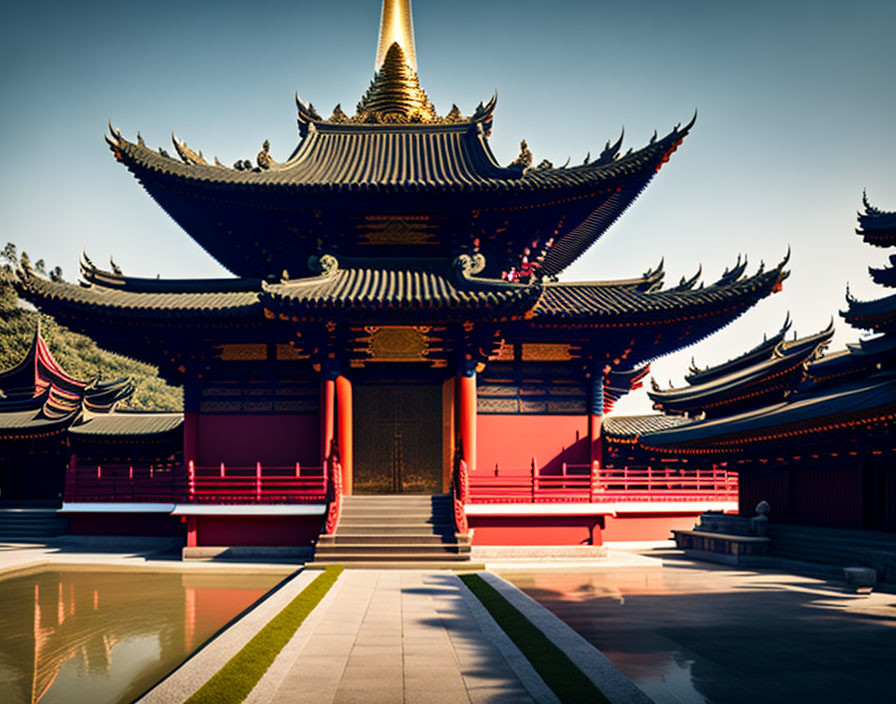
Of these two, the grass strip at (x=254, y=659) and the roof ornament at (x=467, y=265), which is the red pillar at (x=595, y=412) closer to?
the roof ornament at (x=467, y=265)

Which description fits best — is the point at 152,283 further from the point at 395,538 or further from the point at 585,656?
the point at 585,656

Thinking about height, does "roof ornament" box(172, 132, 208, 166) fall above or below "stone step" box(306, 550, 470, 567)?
above

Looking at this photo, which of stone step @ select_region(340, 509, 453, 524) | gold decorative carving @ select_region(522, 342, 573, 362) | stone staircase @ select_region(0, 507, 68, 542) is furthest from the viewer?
stone staircase @ select_region(0, 507, 68, 542)

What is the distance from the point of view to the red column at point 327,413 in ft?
62.8

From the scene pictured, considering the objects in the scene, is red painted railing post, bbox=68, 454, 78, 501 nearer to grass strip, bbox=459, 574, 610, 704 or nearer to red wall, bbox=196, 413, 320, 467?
red wall, bbox=196, 413, 320, 467

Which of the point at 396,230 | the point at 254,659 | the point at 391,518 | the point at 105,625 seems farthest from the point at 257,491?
the point at 254,659

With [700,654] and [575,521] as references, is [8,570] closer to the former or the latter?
[575,521]

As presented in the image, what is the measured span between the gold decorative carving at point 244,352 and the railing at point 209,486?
3.22m

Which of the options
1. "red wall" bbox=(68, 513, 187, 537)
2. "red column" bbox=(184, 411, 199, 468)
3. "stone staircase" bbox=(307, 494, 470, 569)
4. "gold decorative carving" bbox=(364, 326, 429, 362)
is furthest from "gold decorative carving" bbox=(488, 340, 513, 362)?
"red wall" bbox=(68, 513, 187, 537)

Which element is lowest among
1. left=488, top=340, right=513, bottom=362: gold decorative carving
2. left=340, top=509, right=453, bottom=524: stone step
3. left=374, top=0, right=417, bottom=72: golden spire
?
left=340, top=509, right=453, bottom=524: stone step

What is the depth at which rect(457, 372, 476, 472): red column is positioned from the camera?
19.0 meters

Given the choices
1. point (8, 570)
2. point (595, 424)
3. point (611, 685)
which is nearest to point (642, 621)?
point (611, 685)

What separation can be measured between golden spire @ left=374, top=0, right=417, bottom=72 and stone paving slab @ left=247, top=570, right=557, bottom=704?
24.6 m

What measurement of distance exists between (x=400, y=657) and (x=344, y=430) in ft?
37.5
